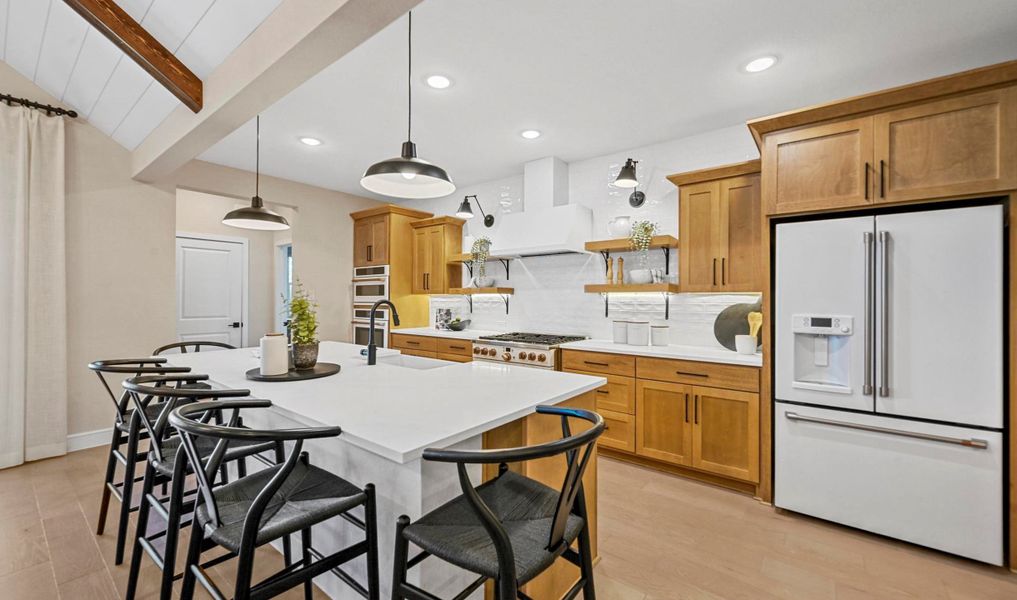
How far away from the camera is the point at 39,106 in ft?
10.6

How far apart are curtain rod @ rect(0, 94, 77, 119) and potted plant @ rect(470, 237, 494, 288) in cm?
346

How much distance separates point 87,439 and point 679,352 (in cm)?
476

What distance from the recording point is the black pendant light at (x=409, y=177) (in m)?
1.81

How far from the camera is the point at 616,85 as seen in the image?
2781 millimetres

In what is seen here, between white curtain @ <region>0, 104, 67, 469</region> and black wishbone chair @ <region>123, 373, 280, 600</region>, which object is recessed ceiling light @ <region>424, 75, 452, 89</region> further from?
white curtain @ <region>0, 104, 67, 469</region>

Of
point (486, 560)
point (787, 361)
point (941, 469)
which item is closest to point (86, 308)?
point (486, 560)

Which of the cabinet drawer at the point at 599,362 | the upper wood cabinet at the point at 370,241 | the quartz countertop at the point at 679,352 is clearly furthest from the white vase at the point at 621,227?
the upper wood cabinet at the point at 370,241

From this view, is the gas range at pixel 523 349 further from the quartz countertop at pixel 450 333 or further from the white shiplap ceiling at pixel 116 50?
the white shiplap ceiling at pixel 116 50

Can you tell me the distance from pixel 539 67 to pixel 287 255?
5158 millimetres

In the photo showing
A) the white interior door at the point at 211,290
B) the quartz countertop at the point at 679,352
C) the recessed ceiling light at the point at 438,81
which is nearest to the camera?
the recessed ceiling light at the point at 438,81

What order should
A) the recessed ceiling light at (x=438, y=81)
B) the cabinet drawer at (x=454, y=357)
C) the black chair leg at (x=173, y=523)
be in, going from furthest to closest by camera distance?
the cabinet drawer at (x=454, y=357) < the recessed ceiling light at (x=438, y=81) < the black chair leg at (x=173, y=523)

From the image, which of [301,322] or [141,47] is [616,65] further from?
[141,47]

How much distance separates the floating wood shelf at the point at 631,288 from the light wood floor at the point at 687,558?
151 centimetres

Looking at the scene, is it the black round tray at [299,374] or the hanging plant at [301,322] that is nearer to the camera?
the black round tray at [299,374]
